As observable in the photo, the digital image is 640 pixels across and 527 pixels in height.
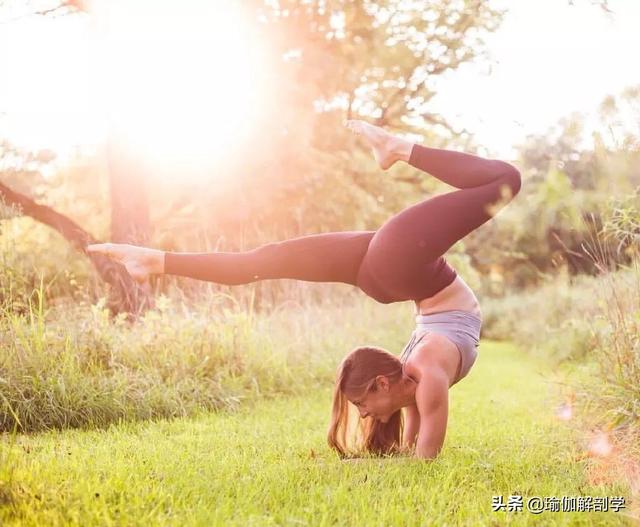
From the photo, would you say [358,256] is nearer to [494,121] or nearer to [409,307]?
[409,307]

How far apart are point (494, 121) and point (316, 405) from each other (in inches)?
395

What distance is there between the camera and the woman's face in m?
3.85

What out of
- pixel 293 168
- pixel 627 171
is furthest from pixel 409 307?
pixel 627 171

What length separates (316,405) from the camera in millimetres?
6344

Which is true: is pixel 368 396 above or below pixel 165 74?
below

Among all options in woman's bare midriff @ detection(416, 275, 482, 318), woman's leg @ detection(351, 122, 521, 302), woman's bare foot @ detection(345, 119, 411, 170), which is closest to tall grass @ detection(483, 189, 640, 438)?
woman's bare midriff @ detection(416, 275, 482, 318)

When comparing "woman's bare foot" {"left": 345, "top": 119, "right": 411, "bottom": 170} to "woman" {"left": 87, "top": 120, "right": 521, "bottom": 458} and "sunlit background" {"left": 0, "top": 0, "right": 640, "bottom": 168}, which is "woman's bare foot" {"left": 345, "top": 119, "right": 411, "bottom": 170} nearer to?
"woman" {"left": 87, "top": 120, "right": 521, "bottom": 458}

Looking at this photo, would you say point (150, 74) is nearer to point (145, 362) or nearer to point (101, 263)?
point (101, 263)

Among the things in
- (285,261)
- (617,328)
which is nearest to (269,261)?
(285,261)

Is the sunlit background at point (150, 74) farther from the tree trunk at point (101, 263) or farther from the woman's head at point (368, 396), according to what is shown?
the woman's head at point (368, 396)

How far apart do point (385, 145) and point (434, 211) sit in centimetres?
43

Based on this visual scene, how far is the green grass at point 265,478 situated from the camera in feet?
8.46

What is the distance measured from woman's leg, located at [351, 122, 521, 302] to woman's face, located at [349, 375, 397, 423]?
0.61 m

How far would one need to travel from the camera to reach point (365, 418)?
405 cm
